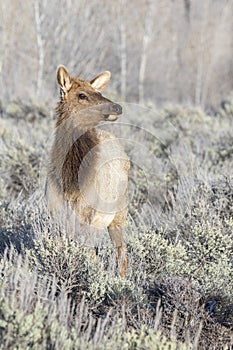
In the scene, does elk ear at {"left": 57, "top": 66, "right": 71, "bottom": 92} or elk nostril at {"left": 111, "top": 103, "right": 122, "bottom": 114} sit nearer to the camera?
elk nostril at {"left": 111, "top": 103, "right": 122, "bottom": 114}

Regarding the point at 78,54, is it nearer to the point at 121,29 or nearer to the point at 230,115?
the point at 121,29

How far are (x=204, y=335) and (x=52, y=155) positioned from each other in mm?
1973

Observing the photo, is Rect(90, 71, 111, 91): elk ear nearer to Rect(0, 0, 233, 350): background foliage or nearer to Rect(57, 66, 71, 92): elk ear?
Rect(57, 66, 71, 92): elk ear

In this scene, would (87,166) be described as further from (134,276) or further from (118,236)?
(134,276)

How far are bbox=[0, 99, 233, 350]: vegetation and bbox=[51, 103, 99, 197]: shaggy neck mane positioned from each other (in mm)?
337

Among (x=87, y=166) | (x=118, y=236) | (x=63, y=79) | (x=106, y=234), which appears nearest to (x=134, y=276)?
(x=118, y=236)

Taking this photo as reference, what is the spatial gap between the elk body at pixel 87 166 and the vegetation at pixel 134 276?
212 millimetres

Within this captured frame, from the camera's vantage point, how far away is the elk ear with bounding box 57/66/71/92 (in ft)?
16.2

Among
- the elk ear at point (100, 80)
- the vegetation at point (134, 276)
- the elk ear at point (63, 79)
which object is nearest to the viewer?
the vegetation at point (134, 276)

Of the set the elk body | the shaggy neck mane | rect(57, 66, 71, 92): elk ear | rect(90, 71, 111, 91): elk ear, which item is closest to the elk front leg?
the elk body

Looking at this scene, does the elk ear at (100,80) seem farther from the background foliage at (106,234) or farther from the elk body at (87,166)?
the background foliage at (106,234)

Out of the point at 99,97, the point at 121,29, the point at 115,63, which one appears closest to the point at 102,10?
the point at 121,29

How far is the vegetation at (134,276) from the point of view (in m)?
2.88

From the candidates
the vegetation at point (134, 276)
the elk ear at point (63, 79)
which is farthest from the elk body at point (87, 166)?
the vegetation at point (134, 276)
